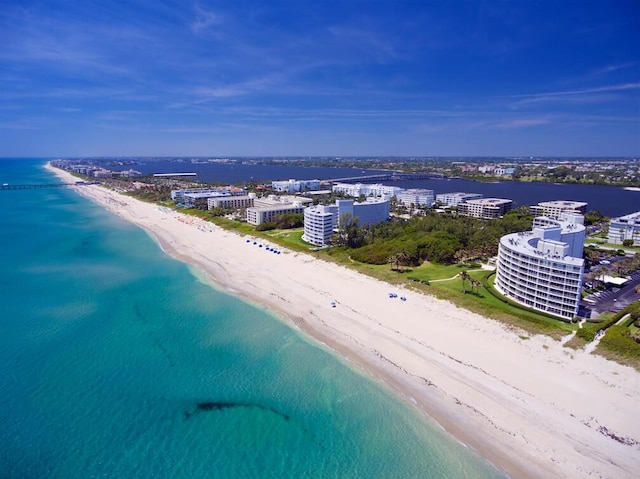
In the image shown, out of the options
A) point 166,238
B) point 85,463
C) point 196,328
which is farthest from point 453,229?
point 85,463

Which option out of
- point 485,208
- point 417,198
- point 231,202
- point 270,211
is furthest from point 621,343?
point 231,202

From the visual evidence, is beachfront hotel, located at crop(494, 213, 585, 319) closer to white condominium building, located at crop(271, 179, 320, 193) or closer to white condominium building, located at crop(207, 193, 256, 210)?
white condominium building, located at crop(207, 193, 256, 210)

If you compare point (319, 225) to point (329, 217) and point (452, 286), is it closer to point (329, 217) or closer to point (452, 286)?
point (329, 217)

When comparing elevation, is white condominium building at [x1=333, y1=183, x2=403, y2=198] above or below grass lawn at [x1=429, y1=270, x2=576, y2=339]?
above

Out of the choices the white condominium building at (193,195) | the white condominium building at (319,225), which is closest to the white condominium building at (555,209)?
the white condominium building at (319,225)

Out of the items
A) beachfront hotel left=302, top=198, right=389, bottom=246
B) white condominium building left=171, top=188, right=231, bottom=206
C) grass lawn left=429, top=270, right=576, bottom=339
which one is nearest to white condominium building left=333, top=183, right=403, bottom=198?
white condominium building left=171, top=188, right=231, bottom=206

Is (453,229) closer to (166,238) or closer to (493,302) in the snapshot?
(493,302)

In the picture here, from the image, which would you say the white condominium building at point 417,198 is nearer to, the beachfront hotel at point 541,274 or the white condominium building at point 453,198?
the white condominium building at point 453,198
